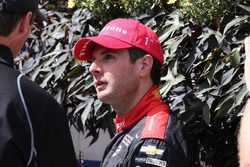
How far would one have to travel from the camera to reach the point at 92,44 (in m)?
2.72

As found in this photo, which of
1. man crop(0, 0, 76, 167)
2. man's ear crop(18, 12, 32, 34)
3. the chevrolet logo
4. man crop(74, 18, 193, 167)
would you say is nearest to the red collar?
man crop(74, 18, 193, 167)

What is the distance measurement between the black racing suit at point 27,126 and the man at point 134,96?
0.42 m

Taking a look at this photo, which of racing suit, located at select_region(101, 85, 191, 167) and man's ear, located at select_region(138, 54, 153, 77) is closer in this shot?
racing suit, located at select_region(101, 85, 191, 167)

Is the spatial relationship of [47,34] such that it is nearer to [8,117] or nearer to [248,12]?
[248,12]

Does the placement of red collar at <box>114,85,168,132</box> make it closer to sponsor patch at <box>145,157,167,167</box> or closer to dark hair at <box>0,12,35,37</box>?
sponsor patch at <box>145,157,167,167</box>

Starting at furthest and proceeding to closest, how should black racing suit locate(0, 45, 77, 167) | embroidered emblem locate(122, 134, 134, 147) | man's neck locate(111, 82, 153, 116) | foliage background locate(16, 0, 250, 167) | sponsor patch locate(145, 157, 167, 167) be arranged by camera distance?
1. foliage background locate(16, 0, 250, 167)
2. man's neck locate(111, 82, 153, 116)
3. embroidered emblem locate(122, 134, 134, 147)
4. sponsor patch locate(145, 157, 167, 167)
5. black racing suit locate(0, 45, 77, 167)

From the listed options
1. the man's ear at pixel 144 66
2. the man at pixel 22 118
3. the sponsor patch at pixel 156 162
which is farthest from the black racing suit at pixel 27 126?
the man's ear at pixel 144 66

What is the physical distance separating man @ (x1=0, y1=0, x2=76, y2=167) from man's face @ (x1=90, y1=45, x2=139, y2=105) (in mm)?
605

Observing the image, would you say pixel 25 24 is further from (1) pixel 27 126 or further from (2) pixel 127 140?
(2) pixel 127 140

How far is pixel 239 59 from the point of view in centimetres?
261

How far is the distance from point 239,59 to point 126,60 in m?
0.51

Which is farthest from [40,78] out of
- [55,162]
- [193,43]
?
[55,162]

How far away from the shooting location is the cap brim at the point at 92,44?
8.33ft

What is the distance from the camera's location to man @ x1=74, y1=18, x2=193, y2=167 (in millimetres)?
2240
